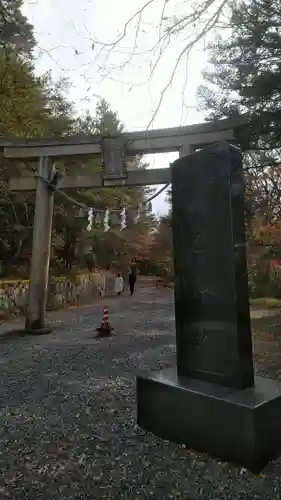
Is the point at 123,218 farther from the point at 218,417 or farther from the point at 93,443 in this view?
the point at 218,417

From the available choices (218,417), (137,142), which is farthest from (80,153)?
(218,417)

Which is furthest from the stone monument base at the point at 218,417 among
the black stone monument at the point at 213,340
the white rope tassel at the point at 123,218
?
the white rope tassel at the point at 123,218

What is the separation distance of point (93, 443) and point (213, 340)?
4.23 feet

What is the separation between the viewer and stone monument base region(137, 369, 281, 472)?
2422 mm

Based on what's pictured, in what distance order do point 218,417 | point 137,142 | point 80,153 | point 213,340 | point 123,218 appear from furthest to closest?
point 80,153, point 137,142, point 123,218, point 213,340, point 218,417

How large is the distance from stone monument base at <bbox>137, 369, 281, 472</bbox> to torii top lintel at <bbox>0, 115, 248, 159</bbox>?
5.63 meters

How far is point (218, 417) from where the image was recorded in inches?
102

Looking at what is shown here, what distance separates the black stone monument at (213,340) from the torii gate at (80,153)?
16.1 ft

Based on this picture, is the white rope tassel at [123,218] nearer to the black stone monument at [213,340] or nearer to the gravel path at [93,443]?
the gravel path at [93,443]

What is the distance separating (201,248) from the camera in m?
3.04

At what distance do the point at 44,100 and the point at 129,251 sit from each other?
43.5 feet

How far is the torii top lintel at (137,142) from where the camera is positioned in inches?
298

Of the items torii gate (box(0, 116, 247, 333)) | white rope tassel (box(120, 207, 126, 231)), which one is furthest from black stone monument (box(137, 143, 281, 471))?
torii gate (box(0, 116, 247, 333))

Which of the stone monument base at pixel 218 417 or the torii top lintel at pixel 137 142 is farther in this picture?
the torii top lintel at pixel 137 142
